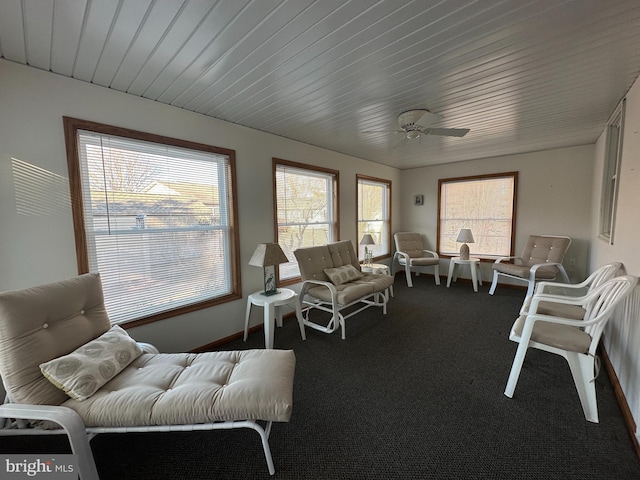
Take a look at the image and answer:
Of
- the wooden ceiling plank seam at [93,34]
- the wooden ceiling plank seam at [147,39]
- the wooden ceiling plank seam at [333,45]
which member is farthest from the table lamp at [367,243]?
the wooden ceiling plank seam at [93,34]

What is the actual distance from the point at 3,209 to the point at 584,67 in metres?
3.92

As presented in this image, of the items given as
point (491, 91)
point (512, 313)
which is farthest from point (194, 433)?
point (512, 313)

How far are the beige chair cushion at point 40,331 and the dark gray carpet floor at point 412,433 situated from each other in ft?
1.90

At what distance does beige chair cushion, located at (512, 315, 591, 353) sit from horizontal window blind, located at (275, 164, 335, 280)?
2.53m

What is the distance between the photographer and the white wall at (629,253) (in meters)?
1.70

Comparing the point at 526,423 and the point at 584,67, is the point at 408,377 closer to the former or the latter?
the point at 526,423

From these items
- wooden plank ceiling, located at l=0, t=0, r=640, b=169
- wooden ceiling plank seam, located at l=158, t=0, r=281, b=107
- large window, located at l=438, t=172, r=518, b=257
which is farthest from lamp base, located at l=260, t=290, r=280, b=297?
large window, located at l=438, t=172, r=518, b=257

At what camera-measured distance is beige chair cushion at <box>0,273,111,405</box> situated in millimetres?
1292

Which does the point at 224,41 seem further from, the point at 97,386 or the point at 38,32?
the point at 97,386

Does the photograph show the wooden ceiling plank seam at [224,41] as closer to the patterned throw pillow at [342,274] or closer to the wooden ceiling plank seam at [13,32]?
the wooden ceiling plank seam at [13,32]

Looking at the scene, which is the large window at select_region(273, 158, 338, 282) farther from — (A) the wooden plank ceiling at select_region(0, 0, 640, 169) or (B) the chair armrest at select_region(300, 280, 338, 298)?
(A) the wooden plank ceiling at select_region(0, 0, 640, 169)

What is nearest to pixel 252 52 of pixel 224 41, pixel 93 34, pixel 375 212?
pixel 224 41

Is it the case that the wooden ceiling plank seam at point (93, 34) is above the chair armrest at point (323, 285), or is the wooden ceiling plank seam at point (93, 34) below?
above

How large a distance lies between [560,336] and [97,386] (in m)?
2.81
